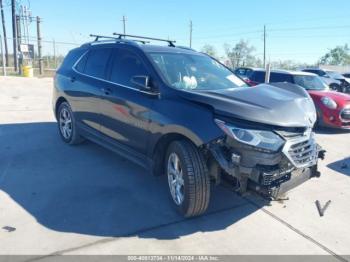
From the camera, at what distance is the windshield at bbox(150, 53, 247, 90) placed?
3.86 metres

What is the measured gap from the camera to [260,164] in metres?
2.96

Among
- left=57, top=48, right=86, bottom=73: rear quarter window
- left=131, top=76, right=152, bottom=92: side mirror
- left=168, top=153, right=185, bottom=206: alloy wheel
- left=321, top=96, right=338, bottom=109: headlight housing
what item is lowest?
left=168, top=153, right=185, bottom=206: alloy wheel

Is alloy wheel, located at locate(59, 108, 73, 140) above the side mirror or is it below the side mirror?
below

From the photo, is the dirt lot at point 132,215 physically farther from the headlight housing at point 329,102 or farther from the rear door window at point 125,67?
the headlight housing at point 329,102

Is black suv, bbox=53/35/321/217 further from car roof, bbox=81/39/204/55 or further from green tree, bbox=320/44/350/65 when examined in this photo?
green tree, bbox=320/44/350/65

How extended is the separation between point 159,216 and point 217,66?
239cm

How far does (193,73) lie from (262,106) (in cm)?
124

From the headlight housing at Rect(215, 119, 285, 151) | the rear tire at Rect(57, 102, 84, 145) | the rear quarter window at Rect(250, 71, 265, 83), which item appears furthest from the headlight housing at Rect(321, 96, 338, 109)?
the rear tire at Rect(57, 102, 84, 145)

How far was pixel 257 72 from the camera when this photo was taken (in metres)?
10.3

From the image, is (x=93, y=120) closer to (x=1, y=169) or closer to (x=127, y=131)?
(x=127, y=131)

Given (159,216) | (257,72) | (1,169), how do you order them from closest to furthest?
(159,216), (1,169), (257,72)

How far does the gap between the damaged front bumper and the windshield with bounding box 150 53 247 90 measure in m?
1.08

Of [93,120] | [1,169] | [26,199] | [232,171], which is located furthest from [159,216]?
[1,169]

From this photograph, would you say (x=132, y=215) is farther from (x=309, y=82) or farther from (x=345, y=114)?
(x=309, y=82)
